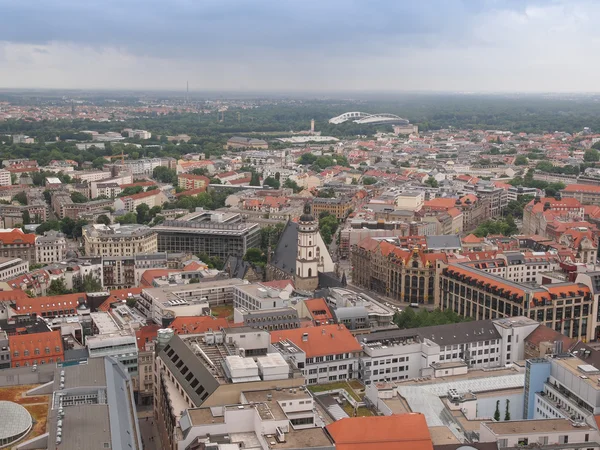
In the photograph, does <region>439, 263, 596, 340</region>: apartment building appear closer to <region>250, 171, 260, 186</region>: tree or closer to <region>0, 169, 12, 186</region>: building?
<region>250, 171, 260, 186</region>: tree

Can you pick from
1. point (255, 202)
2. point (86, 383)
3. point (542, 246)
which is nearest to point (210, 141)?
point (255, 202)

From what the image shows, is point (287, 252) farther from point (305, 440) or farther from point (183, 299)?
point (305, 440)

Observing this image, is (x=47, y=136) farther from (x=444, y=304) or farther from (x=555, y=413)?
(x=555, y=413)

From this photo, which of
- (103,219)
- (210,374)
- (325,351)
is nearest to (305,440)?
(210,374)

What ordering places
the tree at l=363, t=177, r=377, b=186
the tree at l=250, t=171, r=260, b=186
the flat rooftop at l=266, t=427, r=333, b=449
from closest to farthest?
the flat rooftop at l=266, t=427, r=333, b=449
the tree at l=363, t=177, r=377, b=186
the tree at l=250, t=171, r=260, b=186

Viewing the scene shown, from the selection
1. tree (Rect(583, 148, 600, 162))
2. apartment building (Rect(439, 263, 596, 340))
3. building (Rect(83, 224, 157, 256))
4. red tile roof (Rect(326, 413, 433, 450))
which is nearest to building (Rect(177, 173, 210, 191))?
building (Rect(83, 224, 157, 256))

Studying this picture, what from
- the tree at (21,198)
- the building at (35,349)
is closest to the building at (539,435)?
the building at (35,349)

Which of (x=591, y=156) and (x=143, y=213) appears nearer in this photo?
(x=143, y=213)
